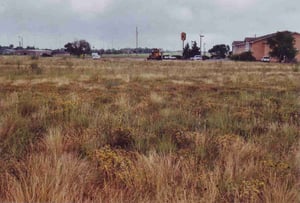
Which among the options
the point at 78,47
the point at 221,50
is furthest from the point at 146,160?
the point at 221,50

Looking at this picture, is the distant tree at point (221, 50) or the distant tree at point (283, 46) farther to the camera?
the distant tree at point (221, 50)

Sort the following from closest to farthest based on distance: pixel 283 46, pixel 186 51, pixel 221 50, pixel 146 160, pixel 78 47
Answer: pixel 146 160 → pixel 283 46 → pixel 78 47 → pixel 186 51 → pixel 221 50

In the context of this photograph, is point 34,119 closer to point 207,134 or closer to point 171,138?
point 171,138

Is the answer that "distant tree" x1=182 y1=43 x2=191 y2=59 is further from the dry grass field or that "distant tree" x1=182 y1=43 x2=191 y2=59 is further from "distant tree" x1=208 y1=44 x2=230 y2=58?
the dry grass field

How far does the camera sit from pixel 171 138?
17.0 ft

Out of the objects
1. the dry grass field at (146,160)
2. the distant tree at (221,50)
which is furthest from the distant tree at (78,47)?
the dry grass field at (146,160)

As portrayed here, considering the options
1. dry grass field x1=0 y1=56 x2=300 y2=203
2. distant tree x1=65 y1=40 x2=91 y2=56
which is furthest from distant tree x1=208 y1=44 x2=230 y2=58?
dry grass field x1=0 y1=56 x2=300 y2=203

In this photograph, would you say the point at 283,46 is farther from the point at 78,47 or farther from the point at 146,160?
the point at 146,160

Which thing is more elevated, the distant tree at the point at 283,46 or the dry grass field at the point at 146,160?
the distant tree at the point at 283,46

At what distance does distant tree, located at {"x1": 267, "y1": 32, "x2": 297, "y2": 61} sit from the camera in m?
57.5

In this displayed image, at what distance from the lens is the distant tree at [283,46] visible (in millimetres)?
57469

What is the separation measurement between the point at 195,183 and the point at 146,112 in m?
4.34

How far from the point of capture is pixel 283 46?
5778cm

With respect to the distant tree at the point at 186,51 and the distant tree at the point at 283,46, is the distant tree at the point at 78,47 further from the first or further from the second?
the distant tree at the point at 283,46
